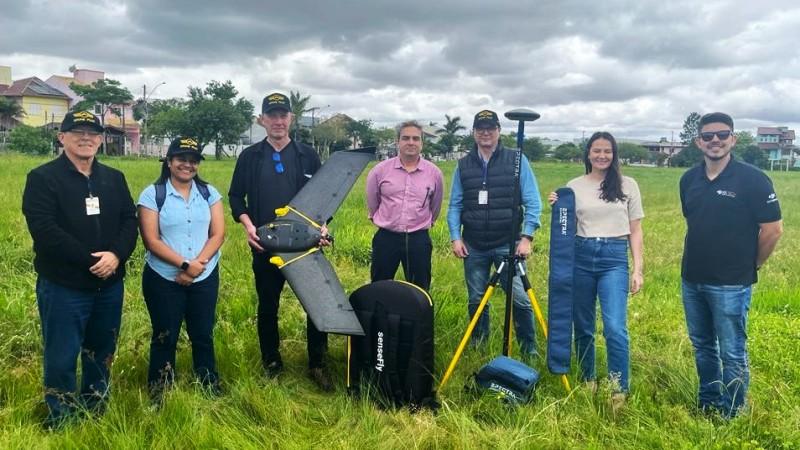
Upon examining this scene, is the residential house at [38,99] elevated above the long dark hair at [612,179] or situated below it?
above

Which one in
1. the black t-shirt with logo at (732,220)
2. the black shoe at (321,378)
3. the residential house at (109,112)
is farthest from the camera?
the residential house at (109,112)

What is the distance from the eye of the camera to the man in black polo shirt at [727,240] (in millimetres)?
3189

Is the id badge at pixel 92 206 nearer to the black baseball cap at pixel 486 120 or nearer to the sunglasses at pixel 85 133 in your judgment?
the sunglasses at pixel 85 133

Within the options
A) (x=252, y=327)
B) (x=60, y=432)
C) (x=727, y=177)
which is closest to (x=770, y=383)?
(x=727, y=177)

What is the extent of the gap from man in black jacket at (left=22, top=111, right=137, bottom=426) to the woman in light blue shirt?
0.19 meters

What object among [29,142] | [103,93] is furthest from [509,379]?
[103,93]

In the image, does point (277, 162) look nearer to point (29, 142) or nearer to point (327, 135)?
point (29, 142)

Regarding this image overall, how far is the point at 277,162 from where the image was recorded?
389 centimetres

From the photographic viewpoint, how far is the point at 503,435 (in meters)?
2.99

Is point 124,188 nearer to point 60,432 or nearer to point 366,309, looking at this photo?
point 60,432

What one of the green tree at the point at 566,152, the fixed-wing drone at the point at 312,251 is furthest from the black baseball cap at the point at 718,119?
Result: the green tree at the point at 566,152

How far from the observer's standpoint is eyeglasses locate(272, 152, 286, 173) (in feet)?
12.7

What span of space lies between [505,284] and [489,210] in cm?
58

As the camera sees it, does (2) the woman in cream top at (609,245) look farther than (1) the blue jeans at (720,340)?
Yes
